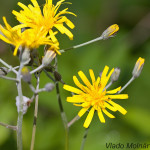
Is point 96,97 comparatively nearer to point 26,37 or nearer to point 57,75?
point 57,75

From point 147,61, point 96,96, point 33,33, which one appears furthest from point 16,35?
point 147,61

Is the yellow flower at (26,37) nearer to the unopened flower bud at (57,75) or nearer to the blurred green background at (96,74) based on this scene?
the unopened flower bud at (57,75)

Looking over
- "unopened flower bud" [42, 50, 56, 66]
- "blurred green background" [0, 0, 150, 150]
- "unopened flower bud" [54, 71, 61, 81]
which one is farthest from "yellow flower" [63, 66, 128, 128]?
"blurred green background" [0, 0, 150, 150]

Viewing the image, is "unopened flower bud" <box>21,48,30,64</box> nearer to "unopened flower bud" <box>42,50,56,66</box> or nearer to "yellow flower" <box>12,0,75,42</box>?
"unopened flower bud" <box>42,50,56,66</box>

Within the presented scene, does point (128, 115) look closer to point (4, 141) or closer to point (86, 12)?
point (4, 141)

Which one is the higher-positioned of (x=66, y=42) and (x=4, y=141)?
(x=66, y=42)

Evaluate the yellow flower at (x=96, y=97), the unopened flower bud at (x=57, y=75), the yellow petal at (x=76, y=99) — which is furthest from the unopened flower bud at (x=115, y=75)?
the unopened flower bud at (x=57, y=75)

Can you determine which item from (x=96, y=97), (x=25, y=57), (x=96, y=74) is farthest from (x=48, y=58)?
(x=96, y=74)
